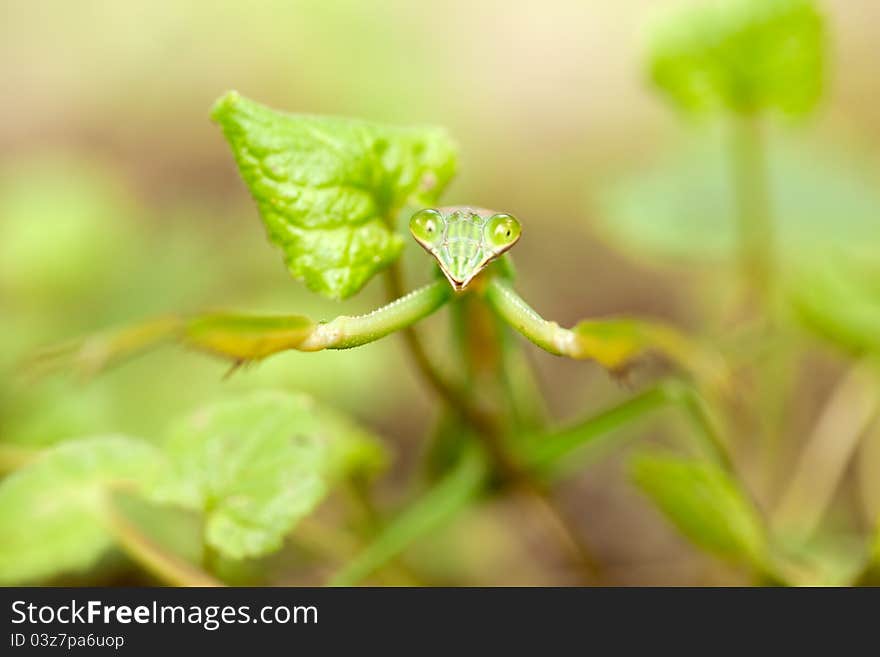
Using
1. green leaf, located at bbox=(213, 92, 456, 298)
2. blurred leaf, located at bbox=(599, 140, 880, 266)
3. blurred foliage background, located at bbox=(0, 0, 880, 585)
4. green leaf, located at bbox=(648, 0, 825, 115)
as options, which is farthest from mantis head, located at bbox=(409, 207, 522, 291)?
blurred leaf, located at bbox=(599, 140, 880, 266)

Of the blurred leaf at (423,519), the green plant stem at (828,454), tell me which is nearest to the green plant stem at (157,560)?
the blurred leaf at (423,519)

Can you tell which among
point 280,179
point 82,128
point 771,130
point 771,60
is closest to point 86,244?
point 82,128

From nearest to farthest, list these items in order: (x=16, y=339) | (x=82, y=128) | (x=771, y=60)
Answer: (x=771, y=60), (x=16, y=339), (x=82, y=128)

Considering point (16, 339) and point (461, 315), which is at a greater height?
point (461, 315)

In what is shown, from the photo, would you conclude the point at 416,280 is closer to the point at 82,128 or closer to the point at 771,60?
the point at 771,60

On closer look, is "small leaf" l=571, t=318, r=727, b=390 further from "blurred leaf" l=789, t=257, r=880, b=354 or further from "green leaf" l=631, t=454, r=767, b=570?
"blurred leaf" l=789, t=257, r=880, b=354

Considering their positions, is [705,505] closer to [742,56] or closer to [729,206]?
[742,56]
